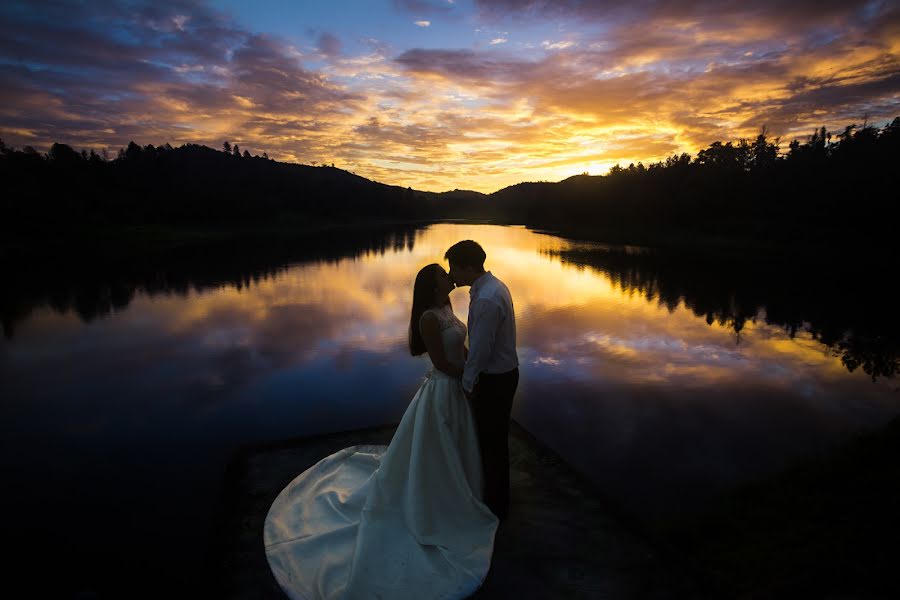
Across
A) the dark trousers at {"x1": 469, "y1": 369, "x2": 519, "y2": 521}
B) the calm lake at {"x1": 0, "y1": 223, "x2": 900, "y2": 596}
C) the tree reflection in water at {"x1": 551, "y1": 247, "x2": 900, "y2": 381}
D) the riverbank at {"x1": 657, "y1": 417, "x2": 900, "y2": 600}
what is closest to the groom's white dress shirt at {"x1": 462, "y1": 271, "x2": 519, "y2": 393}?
the dark trousers at {"x1": 469, "y1": 369, "x2": 519, "y2": 521}

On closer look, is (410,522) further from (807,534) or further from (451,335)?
(807,534)

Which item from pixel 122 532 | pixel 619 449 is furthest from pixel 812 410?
pixel 122 532

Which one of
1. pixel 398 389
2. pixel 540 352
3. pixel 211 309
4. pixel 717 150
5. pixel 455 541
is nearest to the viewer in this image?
pixel 455 541

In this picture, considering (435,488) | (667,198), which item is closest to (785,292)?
(435,488)

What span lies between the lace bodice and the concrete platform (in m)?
1.78

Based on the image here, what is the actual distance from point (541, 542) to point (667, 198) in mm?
81900

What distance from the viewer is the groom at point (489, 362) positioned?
408cm

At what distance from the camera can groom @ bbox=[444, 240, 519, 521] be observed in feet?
13.4

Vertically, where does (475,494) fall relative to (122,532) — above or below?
above

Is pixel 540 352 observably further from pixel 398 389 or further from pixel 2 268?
pixel 2 268

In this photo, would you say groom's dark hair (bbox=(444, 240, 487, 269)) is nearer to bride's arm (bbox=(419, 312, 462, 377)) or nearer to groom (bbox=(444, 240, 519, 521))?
groom (bbox=(444, 240, 519, 521))

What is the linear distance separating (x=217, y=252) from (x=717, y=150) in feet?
292

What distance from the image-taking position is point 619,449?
26.1ft

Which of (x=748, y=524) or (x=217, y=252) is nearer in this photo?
(x=748, y=524)
